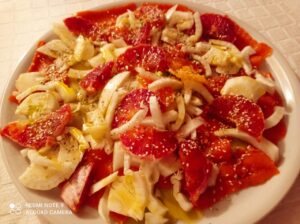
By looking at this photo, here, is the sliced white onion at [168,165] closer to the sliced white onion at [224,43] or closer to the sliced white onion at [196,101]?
the sliced white onion at [196,101]

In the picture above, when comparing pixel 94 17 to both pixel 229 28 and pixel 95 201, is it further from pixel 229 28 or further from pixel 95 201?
pixel 95 201

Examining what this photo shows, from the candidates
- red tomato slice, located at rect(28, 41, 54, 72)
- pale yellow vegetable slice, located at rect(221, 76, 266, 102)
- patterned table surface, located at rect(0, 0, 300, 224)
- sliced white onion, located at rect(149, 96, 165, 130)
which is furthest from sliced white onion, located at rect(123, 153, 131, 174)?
patterned table surface, located at rect(0, 0, 300, 224)

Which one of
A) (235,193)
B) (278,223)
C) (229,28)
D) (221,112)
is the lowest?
(278,223)

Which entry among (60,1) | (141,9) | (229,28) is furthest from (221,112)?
(60,1)

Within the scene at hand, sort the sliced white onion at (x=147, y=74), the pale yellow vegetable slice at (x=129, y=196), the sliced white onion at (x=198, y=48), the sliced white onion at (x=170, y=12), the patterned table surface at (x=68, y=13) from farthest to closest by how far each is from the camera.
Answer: the patterned table surface at (x=68, y=13) → the sliced white onion at (x=170, y=12) → the sliced white onion at (x=198, y=48) → the sliced white onion at (x=147, y=74) → the pale yellow vegetable slice at (x=129, y=196)

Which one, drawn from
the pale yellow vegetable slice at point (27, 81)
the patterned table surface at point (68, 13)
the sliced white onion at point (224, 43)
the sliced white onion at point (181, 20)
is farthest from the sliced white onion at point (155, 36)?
the patterned table surface at point (68, 13)
